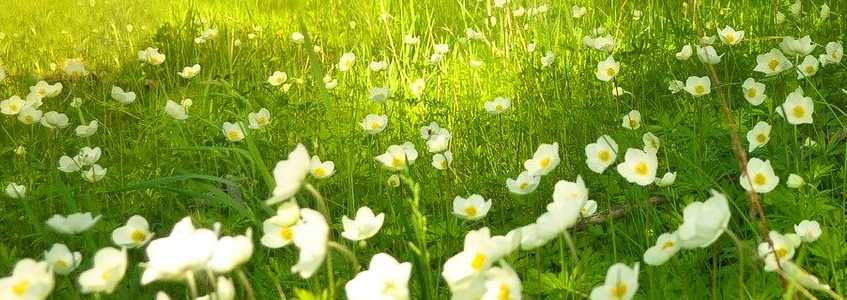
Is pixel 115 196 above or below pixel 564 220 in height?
below

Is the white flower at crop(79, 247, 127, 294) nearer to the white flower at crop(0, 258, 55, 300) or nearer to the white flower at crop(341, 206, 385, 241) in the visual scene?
the white flower at crop(0, 258, 55, 300)

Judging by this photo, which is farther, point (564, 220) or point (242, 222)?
point (242, 222)

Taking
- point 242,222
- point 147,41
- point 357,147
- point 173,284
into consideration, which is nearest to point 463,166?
point 357,147

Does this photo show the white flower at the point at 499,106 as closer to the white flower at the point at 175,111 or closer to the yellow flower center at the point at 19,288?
the white flower at the point at 175,111

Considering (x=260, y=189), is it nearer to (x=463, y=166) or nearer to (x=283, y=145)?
(x=283, y=145)

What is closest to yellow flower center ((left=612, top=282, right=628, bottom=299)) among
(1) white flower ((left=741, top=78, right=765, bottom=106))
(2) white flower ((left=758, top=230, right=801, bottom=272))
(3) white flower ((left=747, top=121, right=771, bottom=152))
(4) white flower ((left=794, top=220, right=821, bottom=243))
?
(2) white flower ((left=758, top=230, right=801, bottom=272))

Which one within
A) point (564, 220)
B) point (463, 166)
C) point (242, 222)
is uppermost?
point (564, 220)

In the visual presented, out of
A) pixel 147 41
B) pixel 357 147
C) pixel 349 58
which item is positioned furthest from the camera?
pixel 147 41
